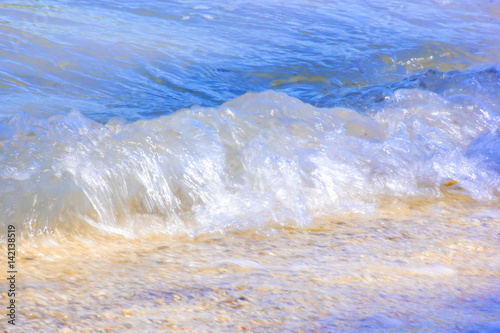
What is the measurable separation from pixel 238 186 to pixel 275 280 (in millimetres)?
849

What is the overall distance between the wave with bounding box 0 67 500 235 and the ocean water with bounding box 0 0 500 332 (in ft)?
0.04

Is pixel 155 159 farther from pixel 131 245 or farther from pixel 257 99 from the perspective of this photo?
pixel 257 99

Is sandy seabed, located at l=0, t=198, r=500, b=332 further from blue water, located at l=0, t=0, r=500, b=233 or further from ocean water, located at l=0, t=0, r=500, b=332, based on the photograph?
blue water, located at l=0, t=0, r=500, b=233

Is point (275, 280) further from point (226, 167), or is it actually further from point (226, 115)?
point (226, 115)

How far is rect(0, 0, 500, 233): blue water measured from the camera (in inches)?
100

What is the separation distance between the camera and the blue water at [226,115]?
8.36ft

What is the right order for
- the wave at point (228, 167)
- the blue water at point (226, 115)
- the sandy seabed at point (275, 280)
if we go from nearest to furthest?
the sandy seabed at point (275, 280) → the wave at point (228, 167) → the blue water at point (226, 115)

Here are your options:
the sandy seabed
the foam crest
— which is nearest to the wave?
the foam crest

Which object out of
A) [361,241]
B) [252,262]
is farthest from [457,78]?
[252,262]

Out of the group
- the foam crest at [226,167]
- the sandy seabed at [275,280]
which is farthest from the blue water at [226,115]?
the sandy seabed at [275,280]

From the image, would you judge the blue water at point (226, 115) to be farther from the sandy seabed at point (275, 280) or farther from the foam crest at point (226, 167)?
the sandy seabed at point (275, 280)

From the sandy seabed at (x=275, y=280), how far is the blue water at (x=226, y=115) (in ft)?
0.67

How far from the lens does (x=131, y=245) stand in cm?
223

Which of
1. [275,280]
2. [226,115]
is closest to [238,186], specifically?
[226,115]
